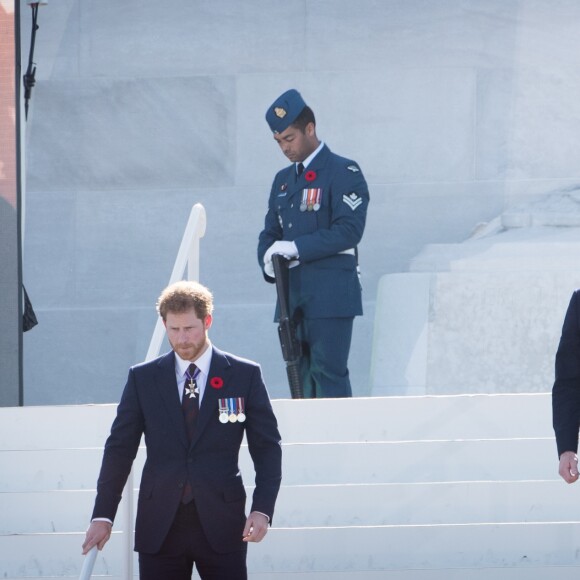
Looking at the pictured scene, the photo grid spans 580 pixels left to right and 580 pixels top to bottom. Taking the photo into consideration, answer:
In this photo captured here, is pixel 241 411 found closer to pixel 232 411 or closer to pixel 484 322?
pixel 232 411

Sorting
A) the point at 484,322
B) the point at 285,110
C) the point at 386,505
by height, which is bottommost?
the point at 386,505

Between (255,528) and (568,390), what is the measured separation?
2.92 ft

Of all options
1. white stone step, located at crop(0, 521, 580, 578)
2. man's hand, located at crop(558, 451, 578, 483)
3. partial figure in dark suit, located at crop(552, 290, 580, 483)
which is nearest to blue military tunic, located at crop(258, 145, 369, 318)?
white stone step, located at crop(0, 521, 580, 578)

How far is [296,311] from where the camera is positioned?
6.35 meters

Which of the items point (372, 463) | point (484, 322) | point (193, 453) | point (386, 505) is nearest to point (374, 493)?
point (386, 505)

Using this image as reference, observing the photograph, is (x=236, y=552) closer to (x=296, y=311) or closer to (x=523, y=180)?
(x=296, y=311)

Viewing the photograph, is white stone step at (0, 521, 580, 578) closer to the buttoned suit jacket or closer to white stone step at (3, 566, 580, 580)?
white stone step at (3, 566, 580, 580)

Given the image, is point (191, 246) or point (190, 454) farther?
point (191, 246)

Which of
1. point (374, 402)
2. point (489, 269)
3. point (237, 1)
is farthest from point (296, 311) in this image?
point (237, 1)

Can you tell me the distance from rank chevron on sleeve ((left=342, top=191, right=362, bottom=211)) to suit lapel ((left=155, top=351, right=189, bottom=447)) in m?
2.18

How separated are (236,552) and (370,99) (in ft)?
19.3

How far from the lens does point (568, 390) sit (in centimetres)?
425

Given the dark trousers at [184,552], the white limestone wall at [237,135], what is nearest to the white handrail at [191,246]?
the dark trousers at [184,552]

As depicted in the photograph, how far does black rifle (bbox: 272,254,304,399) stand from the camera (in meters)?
6.23
